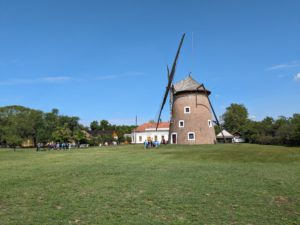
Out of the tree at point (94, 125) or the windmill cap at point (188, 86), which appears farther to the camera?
the tree at point (94, 125)

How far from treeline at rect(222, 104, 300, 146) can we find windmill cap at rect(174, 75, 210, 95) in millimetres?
31619

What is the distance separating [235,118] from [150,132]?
2909cm

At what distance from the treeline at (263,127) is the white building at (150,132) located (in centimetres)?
2343

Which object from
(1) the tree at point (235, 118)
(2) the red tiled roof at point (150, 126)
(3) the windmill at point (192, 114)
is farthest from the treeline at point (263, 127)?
(3) the windmill at point (192, 114)

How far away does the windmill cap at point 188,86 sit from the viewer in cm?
4856

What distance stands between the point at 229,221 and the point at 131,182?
244 inches

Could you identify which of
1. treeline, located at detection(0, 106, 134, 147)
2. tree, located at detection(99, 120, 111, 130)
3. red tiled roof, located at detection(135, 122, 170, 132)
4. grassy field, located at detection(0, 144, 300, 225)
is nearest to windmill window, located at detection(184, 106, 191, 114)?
grassy field, located at detection(0, 144, 300, 225)

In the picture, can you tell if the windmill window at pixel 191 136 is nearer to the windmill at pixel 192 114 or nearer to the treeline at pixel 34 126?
the windmill at pixel 192 114

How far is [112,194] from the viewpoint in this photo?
38.2ft

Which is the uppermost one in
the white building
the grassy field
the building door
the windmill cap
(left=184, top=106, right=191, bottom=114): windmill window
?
the windmill cap

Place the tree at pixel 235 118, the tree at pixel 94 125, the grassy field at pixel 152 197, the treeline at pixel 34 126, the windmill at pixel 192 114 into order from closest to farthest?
the grassy field at pixel 152 197 → the windmill at pixel 192 114 → the treeline at pixel 34 126 → the tree at pixel 235 118 → the tree at pixel 94 125

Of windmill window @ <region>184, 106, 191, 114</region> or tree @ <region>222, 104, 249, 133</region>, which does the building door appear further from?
tree @ <region>222, 104, 249, 133</region>

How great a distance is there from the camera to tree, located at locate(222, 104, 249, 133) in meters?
101

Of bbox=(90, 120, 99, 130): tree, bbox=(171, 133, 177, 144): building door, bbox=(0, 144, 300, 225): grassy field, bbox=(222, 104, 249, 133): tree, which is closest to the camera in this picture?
bbox=(0, 144, 300, 225): grassy field
